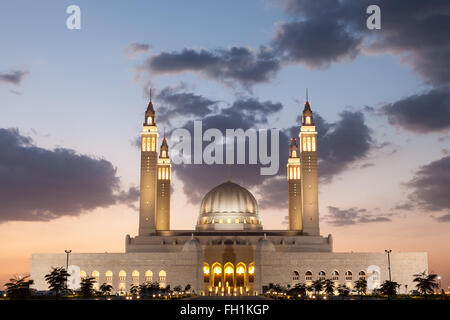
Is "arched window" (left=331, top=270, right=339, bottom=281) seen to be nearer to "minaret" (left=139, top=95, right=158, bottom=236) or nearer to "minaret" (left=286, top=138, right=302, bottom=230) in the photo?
"minaret" (left=286, top=138, right=302, bottom=230)

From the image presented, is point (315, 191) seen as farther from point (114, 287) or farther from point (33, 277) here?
point (33, 277)

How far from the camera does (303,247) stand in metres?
78.0

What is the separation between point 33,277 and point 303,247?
3250 centimetres

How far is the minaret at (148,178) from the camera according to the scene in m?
78.6

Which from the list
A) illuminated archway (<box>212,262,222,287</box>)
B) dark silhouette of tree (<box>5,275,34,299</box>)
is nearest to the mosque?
illuminated archway (<box>212,262,222,287</box>)

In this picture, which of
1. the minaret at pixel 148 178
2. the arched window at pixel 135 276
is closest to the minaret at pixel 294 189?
the minaret at pixel 148 178

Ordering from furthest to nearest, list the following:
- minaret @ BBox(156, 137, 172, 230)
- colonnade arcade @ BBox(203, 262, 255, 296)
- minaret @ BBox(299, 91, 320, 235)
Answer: minaret @ BBox(156, 137, 172, 230), minaret @ BBox(299, 91, 320, 235), colonnade arcade @ BBox(203, 262, 255, 296)

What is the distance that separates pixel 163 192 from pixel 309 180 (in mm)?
20830

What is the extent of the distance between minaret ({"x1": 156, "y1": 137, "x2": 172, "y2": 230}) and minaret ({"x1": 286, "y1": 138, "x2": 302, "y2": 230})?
17.0m

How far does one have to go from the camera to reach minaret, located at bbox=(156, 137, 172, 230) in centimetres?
8581

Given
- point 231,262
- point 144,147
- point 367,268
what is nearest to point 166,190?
point 144,147

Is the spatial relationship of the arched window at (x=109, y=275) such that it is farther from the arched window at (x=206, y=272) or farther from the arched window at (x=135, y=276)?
the arched window at (x=206, y=272)

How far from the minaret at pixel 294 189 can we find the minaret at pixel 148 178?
20263 mm

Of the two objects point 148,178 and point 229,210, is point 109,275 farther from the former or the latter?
point 229,210
